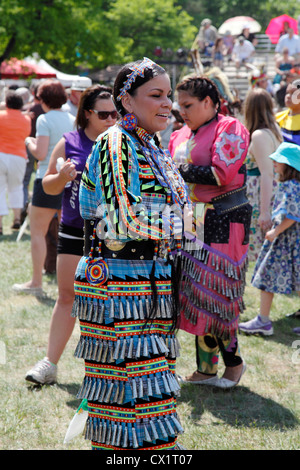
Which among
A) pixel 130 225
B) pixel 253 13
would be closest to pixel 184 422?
pixel 130 225

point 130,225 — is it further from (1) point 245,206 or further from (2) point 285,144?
(2) point 285,144

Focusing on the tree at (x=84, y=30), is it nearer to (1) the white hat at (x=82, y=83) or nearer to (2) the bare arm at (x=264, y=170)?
(1) the white hat at (x=82, y=83)

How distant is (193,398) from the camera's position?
13.4 ft

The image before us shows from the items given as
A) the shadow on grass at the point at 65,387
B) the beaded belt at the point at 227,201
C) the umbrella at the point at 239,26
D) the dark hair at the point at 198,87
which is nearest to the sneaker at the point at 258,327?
the beaded belt at the point at 227,201

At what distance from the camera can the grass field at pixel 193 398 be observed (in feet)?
11.3

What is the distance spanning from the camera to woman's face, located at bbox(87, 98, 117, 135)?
3.74m

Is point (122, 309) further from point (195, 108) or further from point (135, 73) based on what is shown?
point (195, 108)

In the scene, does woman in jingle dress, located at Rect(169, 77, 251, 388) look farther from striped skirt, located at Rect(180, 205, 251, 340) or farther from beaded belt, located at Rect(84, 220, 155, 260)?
beaded belt, located at Rect(84, 220, 155, 260)

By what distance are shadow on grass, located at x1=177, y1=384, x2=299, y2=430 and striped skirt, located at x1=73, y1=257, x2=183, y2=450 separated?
4.29 ft

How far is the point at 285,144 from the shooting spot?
16.1 feet

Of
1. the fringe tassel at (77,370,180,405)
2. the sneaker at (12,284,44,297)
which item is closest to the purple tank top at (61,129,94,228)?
the fringe tassel at (77,370,180,405)

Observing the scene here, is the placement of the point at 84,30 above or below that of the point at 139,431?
above

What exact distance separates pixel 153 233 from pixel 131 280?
21 cm

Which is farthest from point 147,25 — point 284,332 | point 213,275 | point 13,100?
point 213,275
